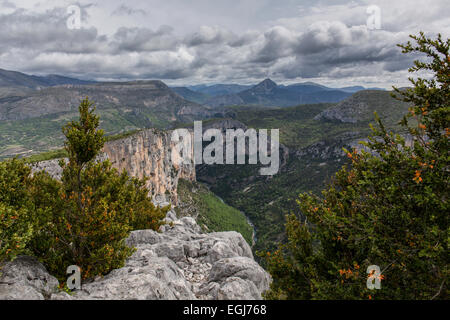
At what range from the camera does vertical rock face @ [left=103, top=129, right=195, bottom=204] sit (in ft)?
316

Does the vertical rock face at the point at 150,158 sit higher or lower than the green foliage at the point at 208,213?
higher

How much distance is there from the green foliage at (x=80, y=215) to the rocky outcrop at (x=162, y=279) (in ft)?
3.08

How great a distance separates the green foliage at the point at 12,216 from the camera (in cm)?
1065

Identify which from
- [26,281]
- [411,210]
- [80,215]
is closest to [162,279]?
[80,215]

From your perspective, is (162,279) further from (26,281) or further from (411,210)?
(411,210)

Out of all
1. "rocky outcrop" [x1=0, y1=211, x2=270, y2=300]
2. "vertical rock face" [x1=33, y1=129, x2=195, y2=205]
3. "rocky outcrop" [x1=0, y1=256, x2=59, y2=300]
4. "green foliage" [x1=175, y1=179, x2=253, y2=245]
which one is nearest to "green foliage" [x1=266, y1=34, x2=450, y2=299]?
"rocky outcrop" [x1=0, y1=211, x2=270, y2=300]

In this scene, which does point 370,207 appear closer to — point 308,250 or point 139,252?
point 308,250

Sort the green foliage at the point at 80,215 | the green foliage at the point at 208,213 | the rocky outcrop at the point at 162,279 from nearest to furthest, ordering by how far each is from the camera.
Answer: the rocky outcrop at the point at 162,279 < the green foliage at the point at 80,215 < the green foliage at the point at 208,213

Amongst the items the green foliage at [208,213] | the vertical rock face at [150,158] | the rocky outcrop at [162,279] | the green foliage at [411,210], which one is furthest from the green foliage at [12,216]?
the green foliage at [208,213]

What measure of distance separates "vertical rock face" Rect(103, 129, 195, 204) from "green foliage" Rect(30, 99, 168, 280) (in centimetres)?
7335

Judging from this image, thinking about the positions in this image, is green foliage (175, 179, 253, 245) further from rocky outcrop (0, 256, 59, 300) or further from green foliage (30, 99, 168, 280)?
rocky outcrop (0, 256, 59, 300)

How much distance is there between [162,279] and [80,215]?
249 inches

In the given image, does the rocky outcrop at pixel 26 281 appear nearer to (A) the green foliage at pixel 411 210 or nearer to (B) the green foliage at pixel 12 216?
(B) the green foliage at pixel 12 216
